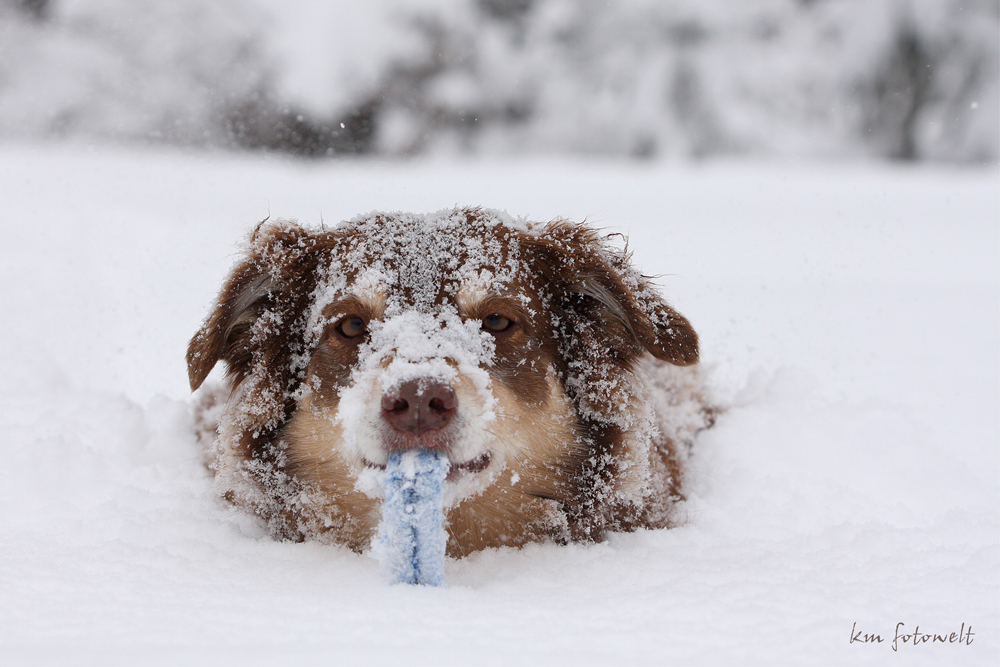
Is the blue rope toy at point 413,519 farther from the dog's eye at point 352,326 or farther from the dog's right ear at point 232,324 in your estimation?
the dog's right ear at point 232,324

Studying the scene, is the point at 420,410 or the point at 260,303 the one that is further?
the point at 260,303

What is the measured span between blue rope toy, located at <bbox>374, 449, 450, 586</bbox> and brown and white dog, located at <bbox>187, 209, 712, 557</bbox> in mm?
140

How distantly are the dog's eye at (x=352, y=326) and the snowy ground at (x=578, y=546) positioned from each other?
773mm

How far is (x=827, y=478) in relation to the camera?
126 inches

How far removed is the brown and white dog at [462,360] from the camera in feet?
8.14

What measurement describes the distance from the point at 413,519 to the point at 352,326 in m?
0.77

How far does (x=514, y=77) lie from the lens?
52.8 feet

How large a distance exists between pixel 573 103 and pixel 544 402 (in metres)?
14.5

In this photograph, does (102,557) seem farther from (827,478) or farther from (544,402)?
(827,478)

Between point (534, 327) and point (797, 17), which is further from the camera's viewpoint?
point (797, 17)

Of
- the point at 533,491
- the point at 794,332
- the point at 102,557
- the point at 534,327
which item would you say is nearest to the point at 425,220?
the point at 534,327

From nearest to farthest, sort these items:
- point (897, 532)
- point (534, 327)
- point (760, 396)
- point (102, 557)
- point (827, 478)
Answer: point (102, 557), point (897, 532), point (534, 327), point (827, 478), point (760, 396)
